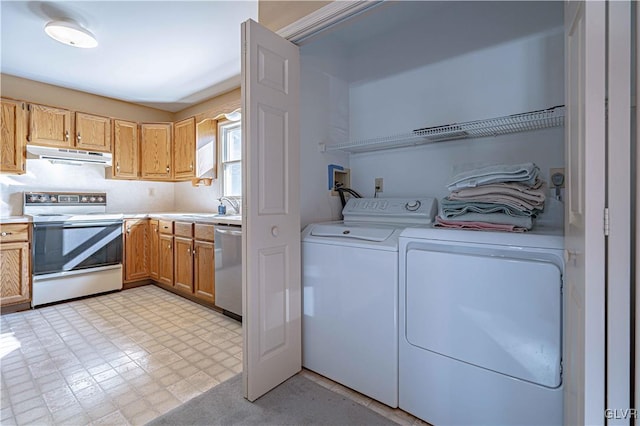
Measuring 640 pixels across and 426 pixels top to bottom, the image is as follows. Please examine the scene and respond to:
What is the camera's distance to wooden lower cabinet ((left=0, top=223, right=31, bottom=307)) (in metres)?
2.85

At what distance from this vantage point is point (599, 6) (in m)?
0.71

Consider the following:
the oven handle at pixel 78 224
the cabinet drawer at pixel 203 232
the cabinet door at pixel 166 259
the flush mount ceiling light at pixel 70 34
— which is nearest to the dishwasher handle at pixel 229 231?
the cabinet drawer at pixel 203 232

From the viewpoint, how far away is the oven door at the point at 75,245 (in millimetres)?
3039

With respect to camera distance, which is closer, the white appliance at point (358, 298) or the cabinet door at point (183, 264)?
the white appliance at point (358, 298)

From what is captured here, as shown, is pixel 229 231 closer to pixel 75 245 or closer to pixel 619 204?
pixel 75 245

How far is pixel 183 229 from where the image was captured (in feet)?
10.8

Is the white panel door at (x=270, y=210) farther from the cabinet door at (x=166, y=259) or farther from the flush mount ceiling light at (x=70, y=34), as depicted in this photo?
the cabinet door at (x=166, y=259)

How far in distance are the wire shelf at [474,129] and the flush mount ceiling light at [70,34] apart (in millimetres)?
2208

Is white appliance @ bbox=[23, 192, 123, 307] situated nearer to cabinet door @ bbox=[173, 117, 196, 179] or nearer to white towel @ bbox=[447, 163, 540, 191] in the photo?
cabinet door @ bbox=[173, 117, 196, 179]

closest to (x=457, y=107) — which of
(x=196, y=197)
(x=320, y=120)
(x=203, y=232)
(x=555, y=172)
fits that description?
(x=555, y=172)

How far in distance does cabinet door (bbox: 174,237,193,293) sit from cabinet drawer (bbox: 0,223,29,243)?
1355 millimetres

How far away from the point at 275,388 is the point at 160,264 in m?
2.57

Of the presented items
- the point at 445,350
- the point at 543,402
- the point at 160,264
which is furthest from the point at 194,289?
the point at 543,402

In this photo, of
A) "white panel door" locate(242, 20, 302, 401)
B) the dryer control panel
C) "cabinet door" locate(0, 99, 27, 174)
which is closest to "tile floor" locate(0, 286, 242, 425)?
"white panel door" locate(242, 20, 302, 401)
